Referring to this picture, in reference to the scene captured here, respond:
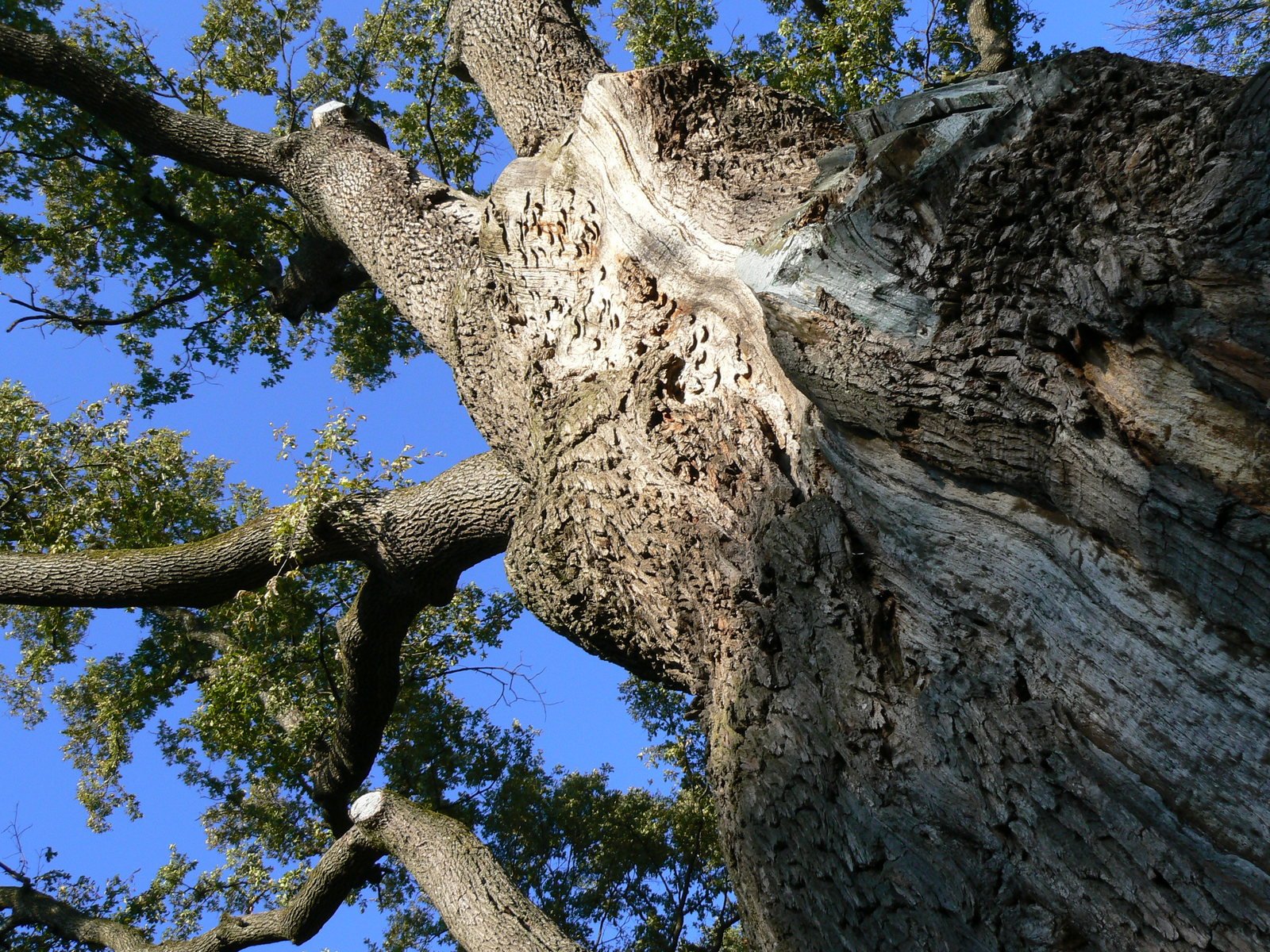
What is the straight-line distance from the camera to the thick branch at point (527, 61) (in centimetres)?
570

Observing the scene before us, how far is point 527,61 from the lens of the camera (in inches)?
232

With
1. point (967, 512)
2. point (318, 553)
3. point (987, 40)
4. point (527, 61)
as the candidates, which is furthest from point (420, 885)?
point (987, 40)

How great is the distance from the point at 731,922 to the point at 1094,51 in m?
10.6

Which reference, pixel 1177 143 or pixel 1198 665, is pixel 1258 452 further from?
pixel 1177 143

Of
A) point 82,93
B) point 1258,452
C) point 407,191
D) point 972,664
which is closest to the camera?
point 1258,452

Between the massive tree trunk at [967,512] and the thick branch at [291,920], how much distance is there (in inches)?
172

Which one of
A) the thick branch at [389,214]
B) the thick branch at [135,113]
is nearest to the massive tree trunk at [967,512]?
the thick branch at [389,214]

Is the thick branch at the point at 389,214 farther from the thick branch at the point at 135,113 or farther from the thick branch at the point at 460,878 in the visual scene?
the thick branch at the point at 460,878

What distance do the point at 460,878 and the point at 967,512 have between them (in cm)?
468

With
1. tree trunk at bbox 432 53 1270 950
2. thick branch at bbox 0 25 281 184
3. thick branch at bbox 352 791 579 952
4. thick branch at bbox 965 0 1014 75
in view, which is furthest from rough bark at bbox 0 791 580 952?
thick branch at bbox 965 0 1014 75

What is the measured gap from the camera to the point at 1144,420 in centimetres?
203

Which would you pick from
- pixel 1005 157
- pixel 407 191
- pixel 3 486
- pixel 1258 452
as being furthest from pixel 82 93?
pixel 1258 452

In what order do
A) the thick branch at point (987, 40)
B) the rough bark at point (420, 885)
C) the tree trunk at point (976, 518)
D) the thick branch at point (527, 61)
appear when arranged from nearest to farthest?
the tree trunk at point (976, 518) → the rough bark at point (420, 885) → the thick branch at point (527, 61) → the thick branch at point (987, 40)

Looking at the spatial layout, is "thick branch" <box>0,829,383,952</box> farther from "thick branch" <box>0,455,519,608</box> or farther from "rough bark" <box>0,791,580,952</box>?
"thick branch" <box>0,455,519,608</box>
